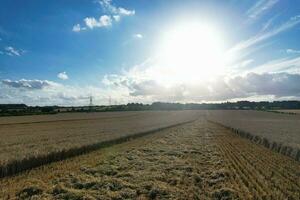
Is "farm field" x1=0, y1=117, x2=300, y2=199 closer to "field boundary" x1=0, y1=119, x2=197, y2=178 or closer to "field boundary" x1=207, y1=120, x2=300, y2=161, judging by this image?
"field boundary" x1=0, y1=119, x2=197, y2=178

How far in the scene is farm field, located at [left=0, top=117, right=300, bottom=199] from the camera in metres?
9.68

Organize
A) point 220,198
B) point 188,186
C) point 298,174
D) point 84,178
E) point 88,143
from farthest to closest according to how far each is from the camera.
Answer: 1. point 88,143
2. point 298,174
3. point 84,178
4. point 188,186
5. point 220,198

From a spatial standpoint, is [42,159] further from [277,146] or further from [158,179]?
[277,146]

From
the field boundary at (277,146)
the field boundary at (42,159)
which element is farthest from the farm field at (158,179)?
the field boundary at (277,146)

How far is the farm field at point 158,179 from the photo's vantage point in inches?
381

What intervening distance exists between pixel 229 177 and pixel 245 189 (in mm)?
1869

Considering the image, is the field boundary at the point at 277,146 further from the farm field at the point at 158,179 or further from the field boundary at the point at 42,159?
the field boundary at the point at 42,159

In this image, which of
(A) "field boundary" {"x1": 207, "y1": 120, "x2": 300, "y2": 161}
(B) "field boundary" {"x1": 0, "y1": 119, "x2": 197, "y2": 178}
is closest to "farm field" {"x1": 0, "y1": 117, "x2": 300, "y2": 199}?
(B) "field boundary" {"x1": 0, "y1": 119, "x2": 197, "y2": 178}

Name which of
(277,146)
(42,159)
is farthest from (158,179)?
(277,146)

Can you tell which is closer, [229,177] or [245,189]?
[245,189]

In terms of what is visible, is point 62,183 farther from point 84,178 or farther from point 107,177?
point 107,177

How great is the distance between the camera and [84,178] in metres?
11.7

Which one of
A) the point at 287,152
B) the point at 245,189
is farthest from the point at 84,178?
the point at 287,152

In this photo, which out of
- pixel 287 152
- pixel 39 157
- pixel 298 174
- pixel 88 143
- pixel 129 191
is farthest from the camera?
pixel 88 143
